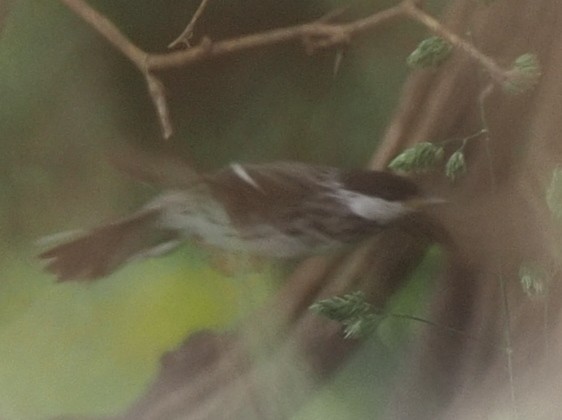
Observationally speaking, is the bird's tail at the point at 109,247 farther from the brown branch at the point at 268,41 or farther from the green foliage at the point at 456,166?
the green foliage at the point at 456,166

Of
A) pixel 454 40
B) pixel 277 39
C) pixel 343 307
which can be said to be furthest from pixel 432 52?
pixel 343 307

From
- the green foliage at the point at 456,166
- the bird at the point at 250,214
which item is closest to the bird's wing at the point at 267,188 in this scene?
the bird at the point at 250,214

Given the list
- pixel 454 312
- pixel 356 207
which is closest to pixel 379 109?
pixel 356 207

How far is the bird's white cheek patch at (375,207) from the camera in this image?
73 centimetres

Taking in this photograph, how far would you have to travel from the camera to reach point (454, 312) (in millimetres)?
749

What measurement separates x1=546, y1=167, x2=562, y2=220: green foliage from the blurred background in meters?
0.12

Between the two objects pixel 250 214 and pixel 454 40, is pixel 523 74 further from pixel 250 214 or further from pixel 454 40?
pixel 250 214

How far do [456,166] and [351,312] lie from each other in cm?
17

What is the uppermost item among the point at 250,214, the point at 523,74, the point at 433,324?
the point at 523,74

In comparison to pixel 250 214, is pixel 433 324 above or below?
below

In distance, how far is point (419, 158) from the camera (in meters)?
0.72

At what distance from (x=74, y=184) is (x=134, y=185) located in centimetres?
6

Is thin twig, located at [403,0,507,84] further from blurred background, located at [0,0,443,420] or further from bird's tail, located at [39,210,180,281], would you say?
bird's tail, located at [39,210,180,281]

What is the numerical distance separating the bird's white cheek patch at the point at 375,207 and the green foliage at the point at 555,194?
0.13 metres
